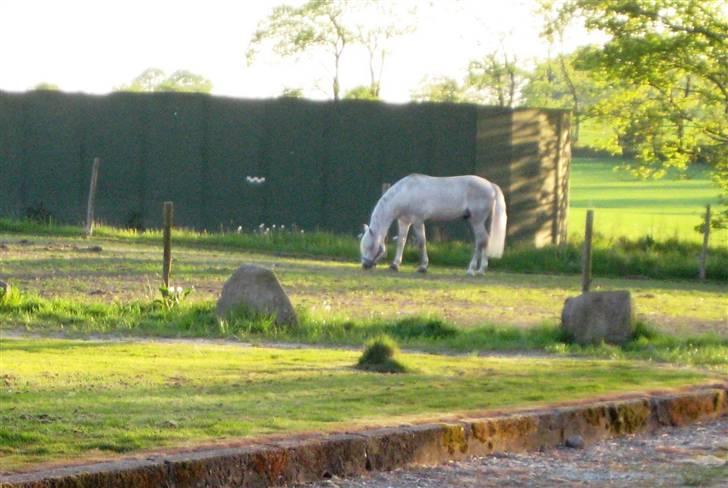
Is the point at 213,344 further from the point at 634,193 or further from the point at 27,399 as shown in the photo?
the point at 634,193

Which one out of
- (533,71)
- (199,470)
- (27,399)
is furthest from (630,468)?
(533,71)

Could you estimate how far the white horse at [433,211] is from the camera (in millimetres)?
26562

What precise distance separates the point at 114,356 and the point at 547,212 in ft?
78.4

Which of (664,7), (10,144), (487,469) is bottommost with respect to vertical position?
(487,469)

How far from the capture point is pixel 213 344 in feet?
46.4

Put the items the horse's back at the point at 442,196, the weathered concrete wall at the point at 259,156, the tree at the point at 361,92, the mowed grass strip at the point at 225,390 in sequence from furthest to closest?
the tree at the point at 361,92
the weathered concrete wall at the point at 259,156
the horse's back at the point at 442,196
the mowed grass strip at the point at 225,390

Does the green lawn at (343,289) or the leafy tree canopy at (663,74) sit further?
the leafy tree canopy at (663,74)

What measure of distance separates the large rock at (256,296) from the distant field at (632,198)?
2790 centimetres

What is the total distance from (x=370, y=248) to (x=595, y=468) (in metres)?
17.5

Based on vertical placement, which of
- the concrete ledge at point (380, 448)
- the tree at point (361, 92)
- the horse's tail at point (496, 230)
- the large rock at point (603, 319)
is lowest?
the concrete ledge at point (380, 448)

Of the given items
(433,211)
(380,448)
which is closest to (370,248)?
(433,211)

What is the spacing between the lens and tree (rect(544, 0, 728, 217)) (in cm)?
2884

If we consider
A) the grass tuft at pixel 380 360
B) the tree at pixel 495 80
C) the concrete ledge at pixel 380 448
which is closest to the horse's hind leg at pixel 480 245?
the grass tuft at pixel 380 360

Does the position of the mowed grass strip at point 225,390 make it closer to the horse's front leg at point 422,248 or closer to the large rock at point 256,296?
the large rock at point 256,296
